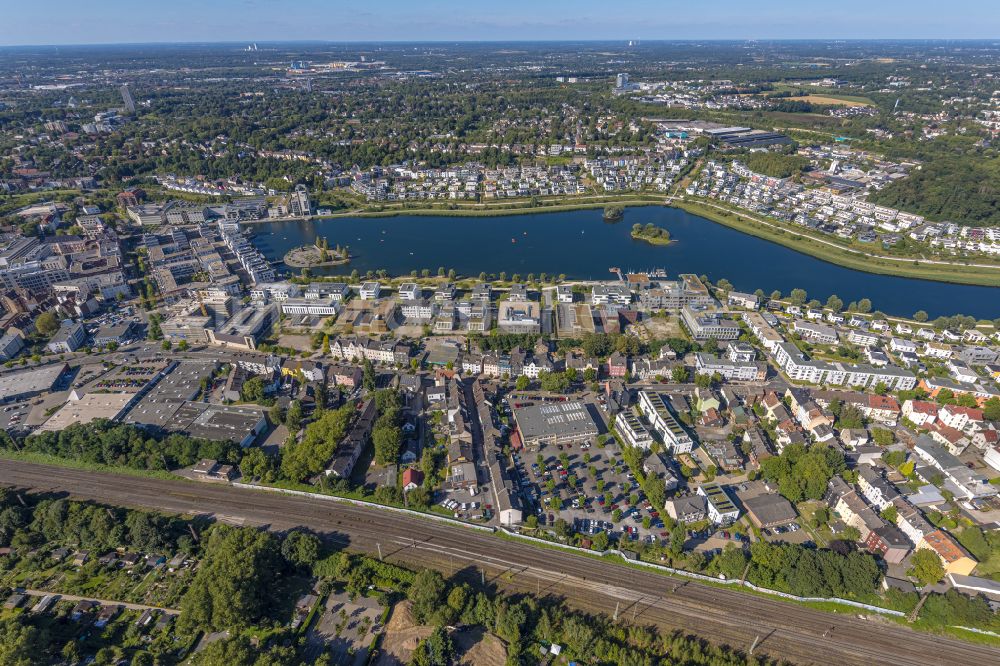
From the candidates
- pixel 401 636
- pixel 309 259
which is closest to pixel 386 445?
pixel 401 636

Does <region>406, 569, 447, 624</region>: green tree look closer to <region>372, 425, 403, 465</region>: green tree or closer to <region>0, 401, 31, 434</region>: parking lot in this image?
<region>372, 425, 403, 465</region>: green tree

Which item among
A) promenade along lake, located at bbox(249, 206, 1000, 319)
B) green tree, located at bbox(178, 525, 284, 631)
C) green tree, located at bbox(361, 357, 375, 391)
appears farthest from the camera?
promenade along lake, located at bbox(249, 206, 1000, 319)

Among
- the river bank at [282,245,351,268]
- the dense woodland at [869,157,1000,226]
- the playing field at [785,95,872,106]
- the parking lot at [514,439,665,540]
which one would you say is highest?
the playing field at [785,95,872,106]

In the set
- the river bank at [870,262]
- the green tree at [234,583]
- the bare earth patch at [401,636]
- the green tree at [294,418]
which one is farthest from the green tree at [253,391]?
the river bank at [870,262]

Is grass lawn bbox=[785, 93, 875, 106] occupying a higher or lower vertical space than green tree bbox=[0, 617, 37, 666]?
higher

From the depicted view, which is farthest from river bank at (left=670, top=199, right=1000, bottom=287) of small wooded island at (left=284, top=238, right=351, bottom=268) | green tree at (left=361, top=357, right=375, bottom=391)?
green tree at (left=361, top=357, right=375, bottom=391)

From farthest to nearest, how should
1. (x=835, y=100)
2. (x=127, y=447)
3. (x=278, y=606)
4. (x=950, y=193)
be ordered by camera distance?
1. (x=835, y=100)
2. (x=950, y=193)
3. (x=127, y=447)
4. (x=278, y=606)

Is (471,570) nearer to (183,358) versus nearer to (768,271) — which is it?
(183,358)

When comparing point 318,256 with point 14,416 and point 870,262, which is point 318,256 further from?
point 870,262
